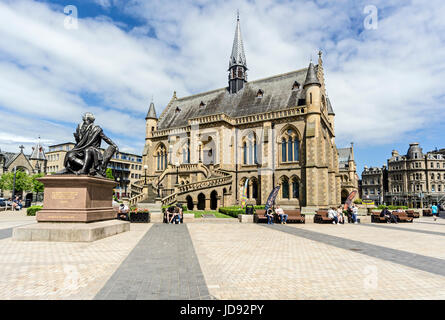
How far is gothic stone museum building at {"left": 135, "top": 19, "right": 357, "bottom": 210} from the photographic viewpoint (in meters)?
32.8

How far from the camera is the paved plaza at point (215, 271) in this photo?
16.1 ft

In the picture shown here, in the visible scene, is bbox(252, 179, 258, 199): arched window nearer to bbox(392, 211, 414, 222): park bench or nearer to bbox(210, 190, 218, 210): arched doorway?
bbox(210, 190, 218, 210): arched doorway

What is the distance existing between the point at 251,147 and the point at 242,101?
27.7ft

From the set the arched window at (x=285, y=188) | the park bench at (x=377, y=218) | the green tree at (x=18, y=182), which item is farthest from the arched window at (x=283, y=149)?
the green tree at (x=18, y=182)

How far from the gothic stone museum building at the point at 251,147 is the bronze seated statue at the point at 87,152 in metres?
18.2

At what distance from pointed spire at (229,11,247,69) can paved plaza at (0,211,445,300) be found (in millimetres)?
40805

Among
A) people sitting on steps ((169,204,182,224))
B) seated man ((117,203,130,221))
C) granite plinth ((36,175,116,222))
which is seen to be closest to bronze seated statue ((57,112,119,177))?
granite plinth ((36,175,116,222))

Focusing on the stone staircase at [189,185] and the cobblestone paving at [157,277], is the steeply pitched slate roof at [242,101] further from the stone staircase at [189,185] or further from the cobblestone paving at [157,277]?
the cobblestone paving at [157,277]

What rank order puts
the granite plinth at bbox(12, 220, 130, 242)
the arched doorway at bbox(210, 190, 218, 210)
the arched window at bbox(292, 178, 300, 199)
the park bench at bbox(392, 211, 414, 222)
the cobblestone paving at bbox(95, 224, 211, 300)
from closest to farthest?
the cobblestone paving at bbox(95, 224, 211, 300), the granite plinth at bbox(12, 220, 130, 242), the park bench at bbox(392, 211, 414, 222), the arched window at bbox(292, 178, 300, 199), the arched doorway at bbox(210, 190, 218, 210)

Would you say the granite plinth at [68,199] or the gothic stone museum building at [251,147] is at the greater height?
the gothic stone museum building at [251,147]

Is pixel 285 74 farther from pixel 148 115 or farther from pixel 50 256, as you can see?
pixel 50 256

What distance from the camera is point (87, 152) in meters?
12.0
